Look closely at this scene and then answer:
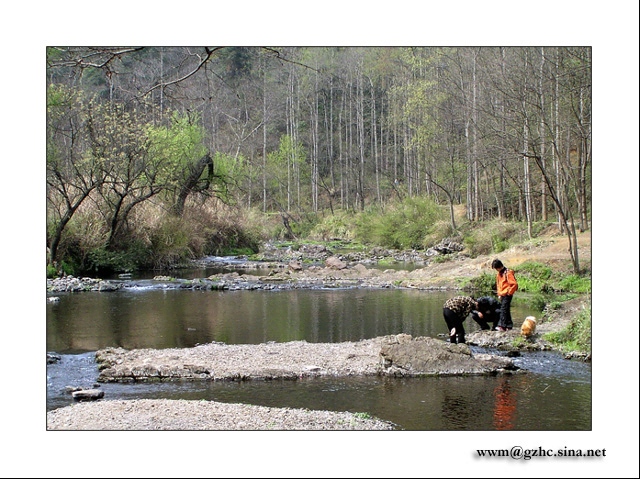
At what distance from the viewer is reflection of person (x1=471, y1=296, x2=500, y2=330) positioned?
15.8 metres

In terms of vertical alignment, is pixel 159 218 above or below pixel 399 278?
above

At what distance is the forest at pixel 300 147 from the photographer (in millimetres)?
22062

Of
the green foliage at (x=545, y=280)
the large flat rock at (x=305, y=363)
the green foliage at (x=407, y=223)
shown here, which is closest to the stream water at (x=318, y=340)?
the large flat rock at (x=305, y=363)

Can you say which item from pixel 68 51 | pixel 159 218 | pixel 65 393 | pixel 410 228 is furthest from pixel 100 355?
pixel 410 228

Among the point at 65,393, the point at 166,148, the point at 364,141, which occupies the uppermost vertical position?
the point at 364,141

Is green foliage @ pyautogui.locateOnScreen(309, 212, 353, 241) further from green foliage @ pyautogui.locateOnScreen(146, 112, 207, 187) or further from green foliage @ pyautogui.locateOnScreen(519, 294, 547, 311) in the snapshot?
green foliage @ pyautogui.locateOnScreen(519, 294, 547, 311)

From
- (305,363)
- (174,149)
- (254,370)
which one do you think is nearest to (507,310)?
(305,363)

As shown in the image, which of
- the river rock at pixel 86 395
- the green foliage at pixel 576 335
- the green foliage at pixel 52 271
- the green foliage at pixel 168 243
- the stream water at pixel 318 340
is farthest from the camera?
the green foliage at pixel 168 243

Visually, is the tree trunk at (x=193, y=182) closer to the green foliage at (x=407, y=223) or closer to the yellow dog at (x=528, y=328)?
the green foliage at (x=407, y=223)

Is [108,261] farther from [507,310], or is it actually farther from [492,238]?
[507,310]

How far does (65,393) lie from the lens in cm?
1128

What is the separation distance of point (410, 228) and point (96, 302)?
2312 centimetres

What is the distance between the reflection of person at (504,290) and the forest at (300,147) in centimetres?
475

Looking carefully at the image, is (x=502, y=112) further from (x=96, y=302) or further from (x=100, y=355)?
(x=100, y=355)
